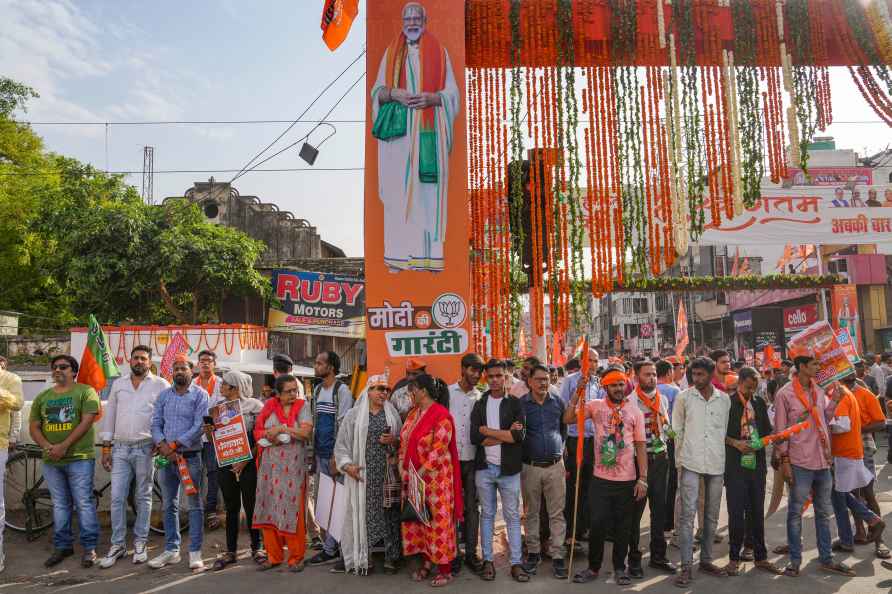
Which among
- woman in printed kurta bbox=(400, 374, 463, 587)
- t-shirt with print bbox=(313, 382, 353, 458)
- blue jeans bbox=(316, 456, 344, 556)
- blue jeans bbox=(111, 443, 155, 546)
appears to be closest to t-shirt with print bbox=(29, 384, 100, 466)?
blue jeans bbox=(111, 443, 155, 546)

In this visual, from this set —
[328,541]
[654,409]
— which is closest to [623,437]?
[654,409]

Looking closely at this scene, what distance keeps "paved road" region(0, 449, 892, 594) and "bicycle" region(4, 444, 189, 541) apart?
0.71 metres

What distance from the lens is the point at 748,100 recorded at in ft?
22.6

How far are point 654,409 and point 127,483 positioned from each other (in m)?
4.93

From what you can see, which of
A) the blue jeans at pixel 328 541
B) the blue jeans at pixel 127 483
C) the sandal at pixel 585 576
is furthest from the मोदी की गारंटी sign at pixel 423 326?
the blue jeans at pixel 127 483

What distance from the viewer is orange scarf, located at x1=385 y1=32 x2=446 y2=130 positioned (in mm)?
6559

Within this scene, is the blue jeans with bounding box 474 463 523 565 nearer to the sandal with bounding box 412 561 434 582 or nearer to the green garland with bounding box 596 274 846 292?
the sandal with bounding box 412 561 434 582

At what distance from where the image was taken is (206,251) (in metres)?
17.1

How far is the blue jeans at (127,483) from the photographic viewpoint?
233 inches

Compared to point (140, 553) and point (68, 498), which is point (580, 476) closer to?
point (140, 553)

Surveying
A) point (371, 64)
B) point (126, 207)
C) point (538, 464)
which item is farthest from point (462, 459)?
point (126, 207)

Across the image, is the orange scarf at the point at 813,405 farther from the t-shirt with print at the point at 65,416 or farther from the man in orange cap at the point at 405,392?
the t-shirt with print at the point at 65,416

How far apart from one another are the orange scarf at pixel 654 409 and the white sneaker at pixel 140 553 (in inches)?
186

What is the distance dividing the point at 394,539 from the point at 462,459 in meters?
0.91
